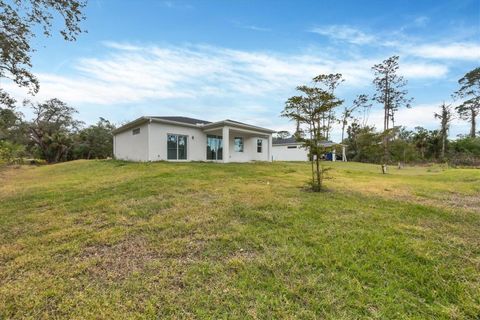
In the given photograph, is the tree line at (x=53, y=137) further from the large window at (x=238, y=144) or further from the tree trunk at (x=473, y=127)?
the tree trunk at (x=473, y=127)

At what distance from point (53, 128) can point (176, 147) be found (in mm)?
24556

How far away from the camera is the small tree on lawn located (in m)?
6.55

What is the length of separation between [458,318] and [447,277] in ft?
2.40

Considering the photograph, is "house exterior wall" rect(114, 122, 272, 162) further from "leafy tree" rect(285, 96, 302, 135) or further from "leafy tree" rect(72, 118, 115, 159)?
"leafy tree" rect(72, 118, 115, 159)

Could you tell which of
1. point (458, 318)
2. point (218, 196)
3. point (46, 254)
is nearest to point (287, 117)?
point (218, 196)

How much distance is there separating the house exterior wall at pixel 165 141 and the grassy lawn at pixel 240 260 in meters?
8.51

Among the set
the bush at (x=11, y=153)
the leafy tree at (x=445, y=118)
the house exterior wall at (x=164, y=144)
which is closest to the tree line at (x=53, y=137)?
the bush at (x=11, y=153)

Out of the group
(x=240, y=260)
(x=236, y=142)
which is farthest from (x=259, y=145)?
(x=240, y=260)

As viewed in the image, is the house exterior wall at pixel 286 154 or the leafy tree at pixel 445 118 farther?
the house exterior wall at pixel 286 154

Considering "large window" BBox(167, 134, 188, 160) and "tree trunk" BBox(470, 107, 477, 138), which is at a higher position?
"tree trunk" BBox(470, 107, 477, 138)

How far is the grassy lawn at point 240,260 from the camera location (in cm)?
223

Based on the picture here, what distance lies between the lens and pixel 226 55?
14039 mm

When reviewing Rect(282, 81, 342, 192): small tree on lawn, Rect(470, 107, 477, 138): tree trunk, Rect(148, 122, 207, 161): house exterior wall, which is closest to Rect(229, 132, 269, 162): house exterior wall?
Rect(148, 122, 207, 161): house exterior wall

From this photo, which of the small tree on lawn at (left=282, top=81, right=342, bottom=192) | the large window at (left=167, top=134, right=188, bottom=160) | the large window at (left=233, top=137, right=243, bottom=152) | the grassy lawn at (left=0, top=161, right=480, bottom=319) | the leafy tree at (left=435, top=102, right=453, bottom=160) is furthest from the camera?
the leafy tree at (left=435, top=102, right=453, bottom=160)
